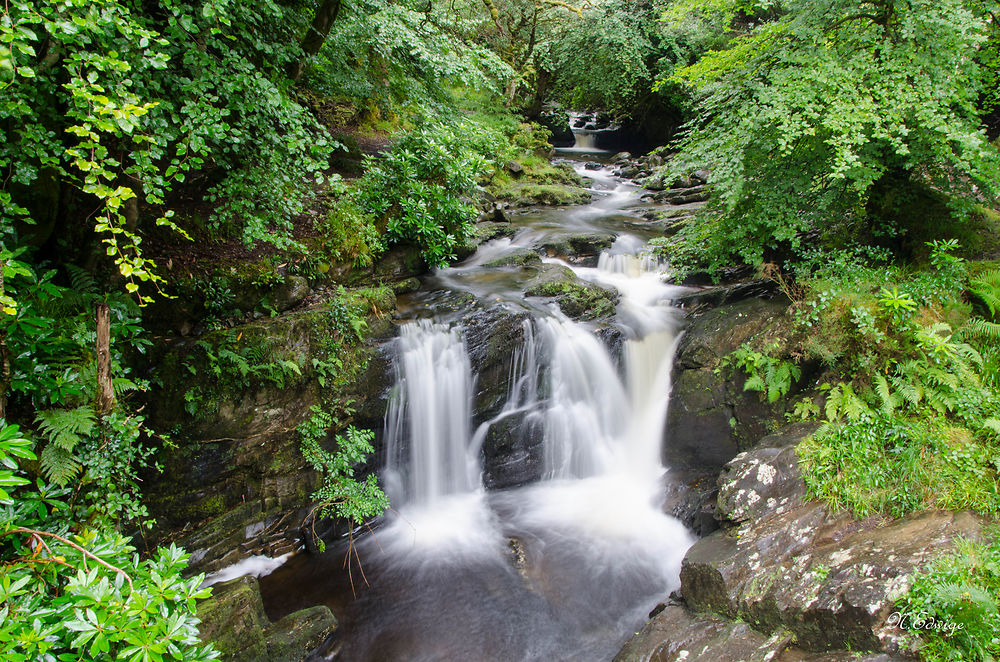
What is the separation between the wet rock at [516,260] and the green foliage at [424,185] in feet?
5.64

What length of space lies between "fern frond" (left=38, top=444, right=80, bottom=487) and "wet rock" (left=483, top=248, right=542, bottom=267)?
298 inches

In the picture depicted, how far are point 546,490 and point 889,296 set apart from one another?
4997 millimetres

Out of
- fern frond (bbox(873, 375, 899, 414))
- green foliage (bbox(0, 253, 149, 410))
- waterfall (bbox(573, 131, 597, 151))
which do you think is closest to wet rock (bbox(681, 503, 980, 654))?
fern frond (bbox(873, 375, 899, 414))

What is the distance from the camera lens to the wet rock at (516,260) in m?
10.4

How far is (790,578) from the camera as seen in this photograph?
428 centimetres

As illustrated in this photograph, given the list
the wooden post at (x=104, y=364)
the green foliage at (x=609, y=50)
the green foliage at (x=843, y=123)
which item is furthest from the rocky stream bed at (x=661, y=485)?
the green foliage at (x=609, y=50)

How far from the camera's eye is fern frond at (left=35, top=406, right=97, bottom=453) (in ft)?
12.9

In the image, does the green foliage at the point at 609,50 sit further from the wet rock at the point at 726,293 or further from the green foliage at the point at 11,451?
the green foliage at the point at 11,451

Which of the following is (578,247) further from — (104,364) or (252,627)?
(252,627)

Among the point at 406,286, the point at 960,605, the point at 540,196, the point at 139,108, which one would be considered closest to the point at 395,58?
the point at 406,286

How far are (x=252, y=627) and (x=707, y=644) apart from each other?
13.1 feet

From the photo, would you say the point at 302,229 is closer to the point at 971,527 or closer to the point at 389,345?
the point at 389,345

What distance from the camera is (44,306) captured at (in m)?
4.37

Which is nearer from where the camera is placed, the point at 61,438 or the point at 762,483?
the point at 61,438
